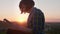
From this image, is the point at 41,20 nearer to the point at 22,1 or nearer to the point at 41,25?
the point at 41,25

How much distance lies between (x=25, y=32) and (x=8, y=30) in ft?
0.96

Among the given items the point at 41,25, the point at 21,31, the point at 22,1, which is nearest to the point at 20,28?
the point at 21,31

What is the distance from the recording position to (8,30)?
11.8ft

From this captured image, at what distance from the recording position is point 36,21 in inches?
145

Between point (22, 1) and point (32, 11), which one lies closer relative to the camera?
point (32, 11)

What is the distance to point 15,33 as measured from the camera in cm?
357

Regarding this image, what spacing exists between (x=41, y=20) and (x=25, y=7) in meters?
0.43

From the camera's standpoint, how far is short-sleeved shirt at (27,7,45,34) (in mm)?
3684

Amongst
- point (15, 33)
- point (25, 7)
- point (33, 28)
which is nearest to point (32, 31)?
point (33, 28)

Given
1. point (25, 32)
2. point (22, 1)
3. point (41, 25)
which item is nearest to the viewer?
point (25, 32)

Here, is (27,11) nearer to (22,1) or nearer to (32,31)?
(22,1)

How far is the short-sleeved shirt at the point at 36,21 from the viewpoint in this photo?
368 cm

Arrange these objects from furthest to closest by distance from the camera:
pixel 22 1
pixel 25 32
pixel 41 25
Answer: pixel 22 1, pixel 41 25, pixel 25 32

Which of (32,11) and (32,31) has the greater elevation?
Result: (32,11)
